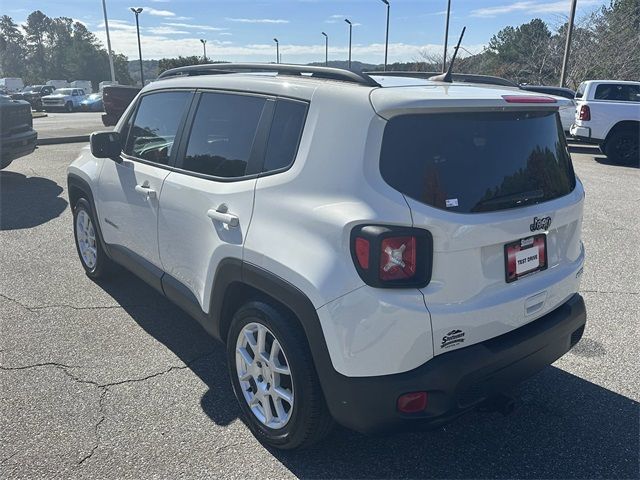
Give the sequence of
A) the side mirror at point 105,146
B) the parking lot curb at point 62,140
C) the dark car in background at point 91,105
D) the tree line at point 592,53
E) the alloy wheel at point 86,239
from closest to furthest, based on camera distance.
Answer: the side mirror at point 105,146 → the alloy wheel at point 86,239 → the parking lot curb at point 62,140 → the tree line at point 592,53 → the dark car in background at point 91,105

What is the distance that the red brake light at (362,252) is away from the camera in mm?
2033

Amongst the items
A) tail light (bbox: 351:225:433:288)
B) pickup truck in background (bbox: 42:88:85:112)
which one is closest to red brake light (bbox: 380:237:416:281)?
tail light (bbox: 351:225:433:288)

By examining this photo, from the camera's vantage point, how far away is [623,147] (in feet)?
39.2

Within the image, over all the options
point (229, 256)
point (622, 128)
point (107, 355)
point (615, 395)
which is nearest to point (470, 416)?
point (615, 395)

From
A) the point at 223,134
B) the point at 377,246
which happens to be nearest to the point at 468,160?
the point at 377,246

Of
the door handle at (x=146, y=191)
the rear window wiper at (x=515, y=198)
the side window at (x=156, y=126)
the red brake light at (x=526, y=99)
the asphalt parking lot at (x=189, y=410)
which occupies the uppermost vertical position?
the red brake light at (x=526, y=99)

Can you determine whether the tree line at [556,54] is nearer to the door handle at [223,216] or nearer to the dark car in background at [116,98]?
Answer: the door handle at [223,216]

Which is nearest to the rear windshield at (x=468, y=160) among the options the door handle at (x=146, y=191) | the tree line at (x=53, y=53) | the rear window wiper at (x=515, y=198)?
the rear window wiper at (x=515, y=198)

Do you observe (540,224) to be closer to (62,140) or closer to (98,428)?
(98,428)

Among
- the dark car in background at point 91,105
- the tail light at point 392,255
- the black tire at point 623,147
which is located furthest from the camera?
the dark car in background at point 91,105

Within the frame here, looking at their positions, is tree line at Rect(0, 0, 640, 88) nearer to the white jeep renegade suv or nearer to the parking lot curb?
the white jeep renegade suv

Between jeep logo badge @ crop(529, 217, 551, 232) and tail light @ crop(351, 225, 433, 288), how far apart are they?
0.62 metres

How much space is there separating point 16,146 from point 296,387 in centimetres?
851

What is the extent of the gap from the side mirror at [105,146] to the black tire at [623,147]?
11872 millimetres
